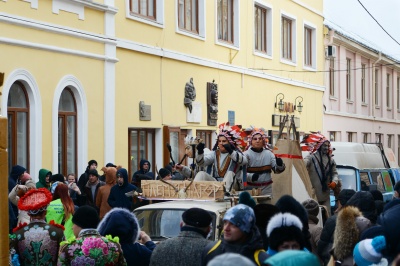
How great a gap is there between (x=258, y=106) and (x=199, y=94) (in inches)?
197

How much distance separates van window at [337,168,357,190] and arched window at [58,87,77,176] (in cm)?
518

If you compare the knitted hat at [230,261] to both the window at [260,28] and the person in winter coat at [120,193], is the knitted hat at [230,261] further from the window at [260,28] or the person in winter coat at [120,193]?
the window at [260,28]

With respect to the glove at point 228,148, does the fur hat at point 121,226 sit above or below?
below

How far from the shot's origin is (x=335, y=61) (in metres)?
38.7

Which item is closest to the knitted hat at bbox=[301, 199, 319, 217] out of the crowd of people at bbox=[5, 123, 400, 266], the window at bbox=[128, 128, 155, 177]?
the crowd of people at bbox=[5, 123, 400, 266]

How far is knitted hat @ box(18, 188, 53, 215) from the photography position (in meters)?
8.49

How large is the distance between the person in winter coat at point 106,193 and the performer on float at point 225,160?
1.98m

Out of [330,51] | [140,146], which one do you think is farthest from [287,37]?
[140,146]

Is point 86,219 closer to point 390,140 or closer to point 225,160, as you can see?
point 225,160

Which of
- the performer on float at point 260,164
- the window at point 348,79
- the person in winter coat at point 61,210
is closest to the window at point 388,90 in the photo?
the window at point 348,79

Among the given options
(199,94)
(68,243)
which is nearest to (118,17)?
(199,94)

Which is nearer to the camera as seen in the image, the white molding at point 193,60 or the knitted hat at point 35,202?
the knitted hat at point 35,202

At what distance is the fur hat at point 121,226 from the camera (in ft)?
25.1

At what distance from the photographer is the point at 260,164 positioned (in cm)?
1366
